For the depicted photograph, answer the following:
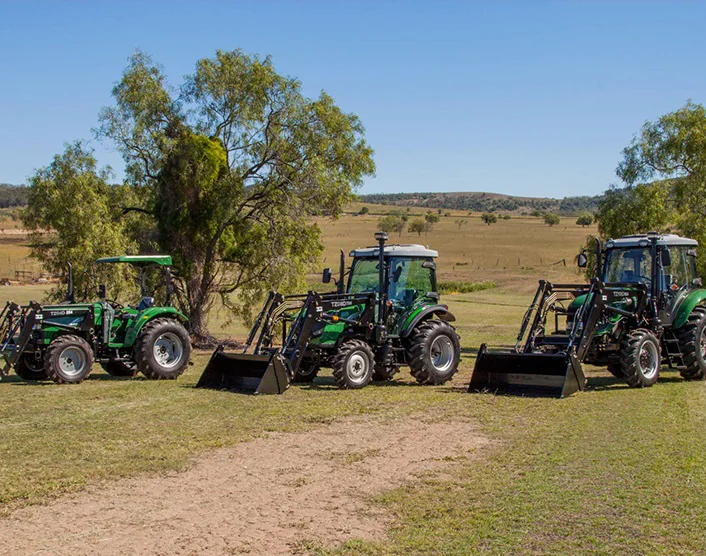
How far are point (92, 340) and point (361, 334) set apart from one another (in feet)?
16.6

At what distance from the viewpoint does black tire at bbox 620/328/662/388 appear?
14086 millimetres

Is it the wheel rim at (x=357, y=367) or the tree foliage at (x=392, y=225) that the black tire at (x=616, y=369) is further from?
the tree foliage at (x=392, y=225)

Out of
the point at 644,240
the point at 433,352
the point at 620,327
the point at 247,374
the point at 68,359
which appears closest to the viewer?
the point at 247,374

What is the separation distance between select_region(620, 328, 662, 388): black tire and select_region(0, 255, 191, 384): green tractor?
7.99 meters

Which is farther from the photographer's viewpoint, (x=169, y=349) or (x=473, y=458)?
(x=169, y=349)

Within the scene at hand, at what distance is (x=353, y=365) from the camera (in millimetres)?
14234

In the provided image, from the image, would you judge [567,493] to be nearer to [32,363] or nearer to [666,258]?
[666,258]

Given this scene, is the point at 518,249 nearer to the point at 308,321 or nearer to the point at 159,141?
the point at 159,141

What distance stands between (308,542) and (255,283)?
17.6 m

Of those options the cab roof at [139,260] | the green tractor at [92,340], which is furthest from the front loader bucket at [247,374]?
the cab roof at [139,260]

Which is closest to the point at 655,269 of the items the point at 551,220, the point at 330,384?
the point at 330,384

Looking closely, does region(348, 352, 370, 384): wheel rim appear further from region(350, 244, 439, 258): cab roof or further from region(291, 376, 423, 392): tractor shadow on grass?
region(350, 244, 439, 258): cab roof

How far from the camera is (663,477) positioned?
8.15m

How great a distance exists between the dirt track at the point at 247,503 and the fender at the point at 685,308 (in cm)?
662
